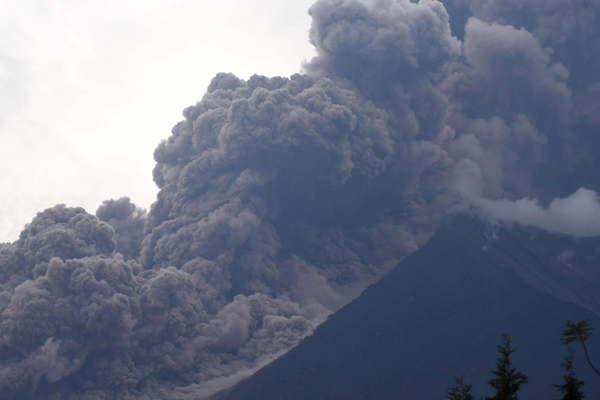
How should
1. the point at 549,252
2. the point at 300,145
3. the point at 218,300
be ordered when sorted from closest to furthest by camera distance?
the point at 218,300 < the point at 300,145 < the point at 549,252

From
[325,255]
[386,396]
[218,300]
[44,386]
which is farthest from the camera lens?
[325,255]

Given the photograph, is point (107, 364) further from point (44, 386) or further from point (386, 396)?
point (386, 396)

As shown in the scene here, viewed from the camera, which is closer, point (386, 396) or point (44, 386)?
point (44, 386)

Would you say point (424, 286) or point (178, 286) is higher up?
point (424, 286)

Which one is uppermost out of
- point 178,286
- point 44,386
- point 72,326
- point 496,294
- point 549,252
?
point 549,252

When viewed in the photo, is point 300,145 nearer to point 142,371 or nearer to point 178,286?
point 178,286

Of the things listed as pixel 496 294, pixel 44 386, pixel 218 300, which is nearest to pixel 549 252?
pixel 496 294

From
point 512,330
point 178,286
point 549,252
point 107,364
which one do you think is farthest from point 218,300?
point 549,252
